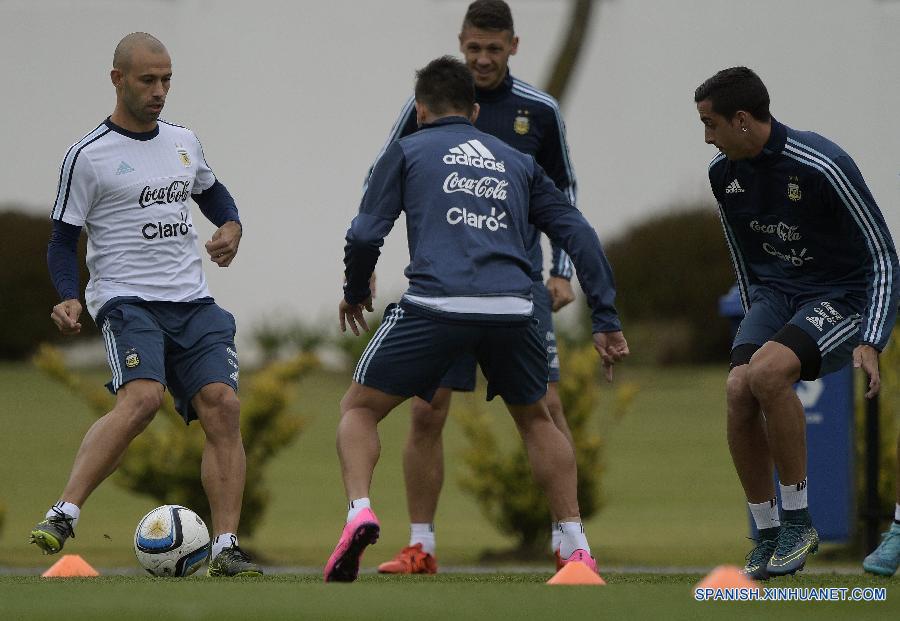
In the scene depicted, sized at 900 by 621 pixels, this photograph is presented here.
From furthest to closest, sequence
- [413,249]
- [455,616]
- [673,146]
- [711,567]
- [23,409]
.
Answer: [673,146], [23,409], [711,567], [413,249], [455,616]

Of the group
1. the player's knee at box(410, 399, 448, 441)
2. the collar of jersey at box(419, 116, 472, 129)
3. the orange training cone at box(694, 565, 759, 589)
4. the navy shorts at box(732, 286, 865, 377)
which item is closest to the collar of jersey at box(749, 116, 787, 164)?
the navy shorts at box(732, 286, 865, 377)

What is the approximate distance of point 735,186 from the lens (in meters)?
6.27

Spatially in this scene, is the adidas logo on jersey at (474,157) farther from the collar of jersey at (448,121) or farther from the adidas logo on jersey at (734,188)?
the adidas logo on jersey at (734,188)

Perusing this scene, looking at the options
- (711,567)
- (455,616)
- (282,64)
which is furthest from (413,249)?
(282,64)

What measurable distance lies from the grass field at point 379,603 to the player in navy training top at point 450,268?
0.61m

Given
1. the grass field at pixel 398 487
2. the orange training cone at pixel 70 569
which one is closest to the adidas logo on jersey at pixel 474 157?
the orange training cone at pixel 70 569

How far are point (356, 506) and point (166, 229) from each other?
171 cm

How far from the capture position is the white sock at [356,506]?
5461 millimetres

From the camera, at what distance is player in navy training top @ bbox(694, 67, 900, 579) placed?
599cm

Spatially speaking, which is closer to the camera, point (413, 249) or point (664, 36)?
point (413, 249)

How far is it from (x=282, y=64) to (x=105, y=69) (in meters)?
1.45

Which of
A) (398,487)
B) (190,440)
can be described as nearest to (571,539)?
(190,440)

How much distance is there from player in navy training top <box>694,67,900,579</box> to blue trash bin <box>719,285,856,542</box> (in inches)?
73.8

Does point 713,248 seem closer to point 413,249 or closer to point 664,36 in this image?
point 664,36
